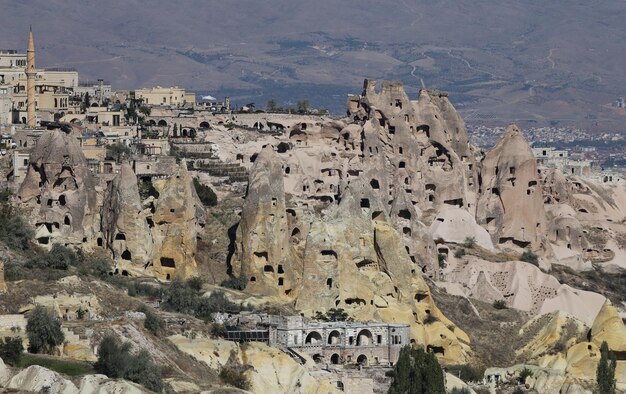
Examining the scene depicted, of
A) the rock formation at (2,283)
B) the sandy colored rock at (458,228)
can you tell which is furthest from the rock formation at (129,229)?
the sandy colored rock at (458,228)

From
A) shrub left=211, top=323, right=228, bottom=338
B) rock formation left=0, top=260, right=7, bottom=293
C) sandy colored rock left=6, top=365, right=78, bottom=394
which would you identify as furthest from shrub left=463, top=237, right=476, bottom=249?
sandy colored rock left=6, top=365, right=78, bottom=394

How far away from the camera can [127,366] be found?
5959 centimetres

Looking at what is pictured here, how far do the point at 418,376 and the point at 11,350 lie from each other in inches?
537

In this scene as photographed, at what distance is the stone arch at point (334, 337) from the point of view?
73.3 m

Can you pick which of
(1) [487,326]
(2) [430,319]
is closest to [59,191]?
(2) [430,319]

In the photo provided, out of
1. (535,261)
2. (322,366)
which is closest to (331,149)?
(535,261)

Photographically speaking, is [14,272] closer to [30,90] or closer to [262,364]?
[262,364]

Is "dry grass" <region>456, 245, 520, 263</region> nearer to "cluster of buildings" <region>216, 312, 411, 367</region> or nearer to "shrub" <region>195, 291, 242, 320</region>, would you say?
"cluster of buildings" <region>216, 312, 411, 367</region>

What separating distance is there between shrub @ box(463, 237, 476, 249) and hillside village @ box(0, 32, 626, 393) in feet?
0.43

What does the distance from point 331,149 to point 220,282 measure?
2035 cm

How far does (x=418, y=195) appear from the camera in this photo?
325ft

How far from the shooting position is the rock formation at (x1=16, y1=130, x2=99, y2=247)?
3120 inches

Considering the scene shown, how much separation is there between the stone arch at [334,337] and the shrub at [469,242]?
2265cm

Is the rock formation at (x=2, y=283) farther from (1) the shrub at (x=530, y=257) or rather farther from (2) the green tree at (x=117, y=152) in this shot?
(1) the shrub at (x=530, y=257)
